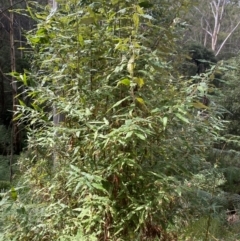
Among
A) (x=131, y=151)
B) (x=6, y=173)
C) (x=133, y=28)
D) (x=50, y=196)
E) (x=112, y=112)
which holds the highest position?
(x=133, y=28)

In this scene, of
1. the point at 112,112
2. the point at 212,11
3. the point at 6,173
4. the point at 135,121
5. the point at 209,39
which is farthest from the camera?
the point at 209,39

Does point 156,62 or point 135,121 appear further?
point 156,62

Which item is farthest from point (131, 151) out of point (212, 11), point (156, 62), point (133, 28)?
point (212, 11)

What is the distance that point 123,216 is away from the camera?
1.54 metres

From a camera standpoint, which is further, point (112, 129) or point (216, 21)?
point (216, 21)

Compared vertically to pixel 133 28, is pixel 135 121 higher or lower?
Result: lower

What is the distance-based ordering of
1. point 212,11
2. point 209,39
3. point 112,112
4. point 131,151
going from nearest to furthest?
point 131,151
point 112,112
point 212,11
point 209,39

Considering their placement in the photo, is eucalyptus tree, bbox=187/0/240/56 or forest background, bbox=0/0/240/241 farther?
eucalyptus tree, bbox=187/0/240/56

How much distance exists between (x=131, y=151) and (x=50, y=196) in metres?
0.48

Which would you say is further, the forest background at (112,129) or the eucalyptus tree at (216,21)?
the eucalyptus tree at (216,21)

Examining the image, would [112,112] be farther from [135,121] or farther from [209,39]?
[209,39]

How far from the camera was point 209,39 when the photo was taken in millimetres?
21844

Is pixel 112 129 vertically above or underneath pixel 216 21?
above

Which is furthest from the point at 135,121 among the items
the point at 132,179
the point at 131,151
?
the point at 132,179
